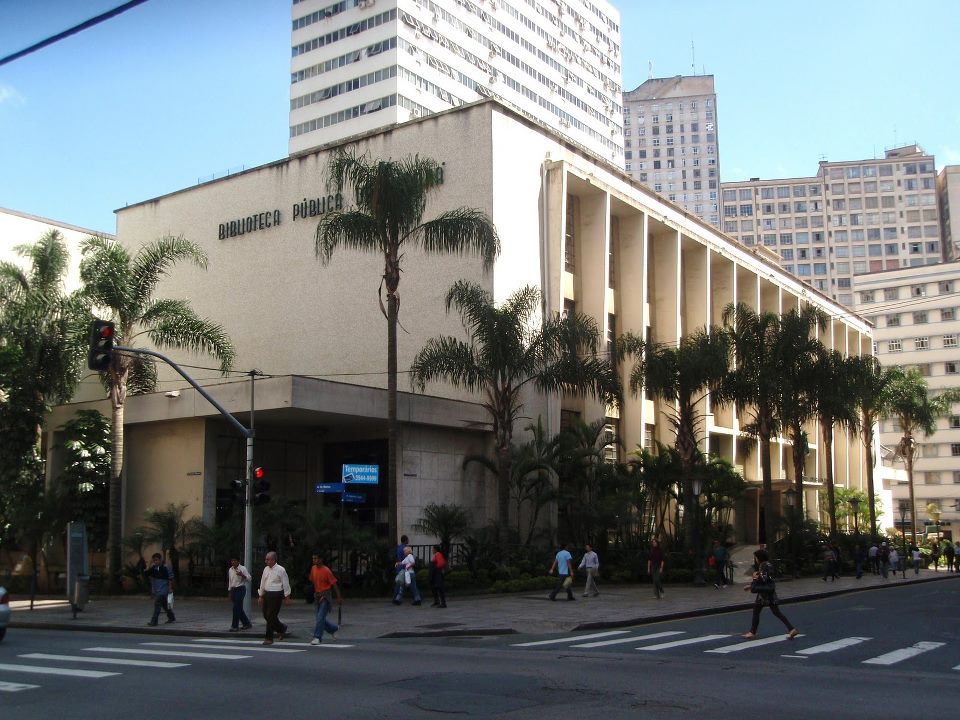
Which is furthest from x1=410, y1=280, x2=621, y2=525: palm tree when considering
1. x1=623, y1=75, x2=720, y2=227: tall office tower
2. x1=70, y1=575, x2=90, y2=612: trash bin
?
x1=623, y1=75, x2=720, y2=227: tall office tower

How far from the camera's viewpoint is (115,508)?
30.2 metres

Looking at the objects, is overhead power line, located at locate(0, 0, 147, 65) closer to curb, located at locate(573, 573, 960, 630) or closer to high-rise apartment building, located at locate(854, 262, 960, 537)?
curb, located at locate(573, 573, 960, 630)

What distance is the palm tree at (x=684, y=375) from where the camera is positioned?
112 feet

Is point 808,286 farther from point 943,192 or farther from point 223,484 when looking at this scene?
point 943,192

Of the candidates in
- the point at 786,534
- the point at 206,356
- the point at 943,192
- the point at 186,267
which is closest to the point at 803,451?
the point at 786,534

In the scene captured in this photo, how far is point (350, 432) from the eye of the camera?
113ft

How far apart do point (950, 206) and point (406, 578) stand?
408 feet

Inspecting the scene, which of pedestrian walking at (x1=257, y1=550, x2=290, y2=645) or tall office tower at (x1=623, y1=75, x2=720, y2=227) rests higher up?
tall office tower at (x1=623, y1=75, x2=720, y2=227)

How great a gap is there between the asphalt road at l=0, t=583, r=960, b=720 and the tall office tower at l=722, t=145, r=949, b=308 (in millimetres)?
123749

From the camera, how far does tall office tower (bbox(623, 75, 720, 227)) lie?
485 feet

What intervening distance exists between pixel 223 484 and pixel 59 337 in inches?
295

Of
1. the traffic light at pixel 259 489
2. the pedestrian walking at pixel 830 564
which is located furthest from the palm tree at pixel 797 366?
the traffic light at pixel 259 489

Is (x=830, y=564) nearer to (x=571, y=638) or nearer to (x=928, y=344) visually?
(x=571, y=638)

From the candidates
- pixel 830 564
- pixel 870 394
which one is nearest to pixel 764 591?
pixel 830 564
